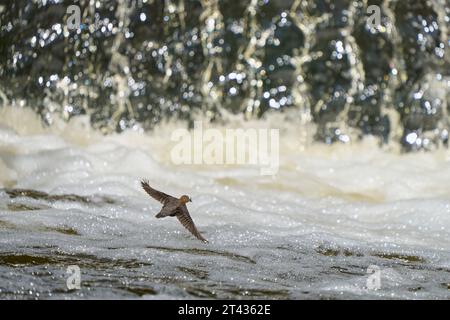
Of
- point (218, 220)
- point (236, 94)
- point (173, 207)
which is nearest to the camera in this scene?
point (173, 207)

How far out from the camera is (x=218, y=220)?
6.17 m

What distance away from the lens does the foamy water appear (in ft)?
15.1

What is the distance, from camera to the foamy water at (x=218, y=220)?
4.59m

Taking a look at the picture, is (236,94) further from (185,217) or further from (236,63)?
(185,217)

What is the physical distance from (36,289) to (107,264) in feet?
1.85

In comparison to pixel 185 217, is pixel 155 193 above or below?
above

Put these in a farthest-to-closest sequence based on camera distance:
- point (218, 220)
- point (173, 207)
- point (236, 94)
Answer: point (236, 94), point (218, 220), point (173, 207)

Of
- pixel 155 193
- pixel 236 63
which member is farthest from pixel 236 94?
pixel 155 193

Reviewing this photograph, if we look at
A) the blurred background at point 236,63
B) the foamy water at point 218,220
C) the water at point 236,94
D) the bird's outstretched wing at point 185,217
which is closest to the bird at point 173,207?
the bird's outstretched wing at point 185,217

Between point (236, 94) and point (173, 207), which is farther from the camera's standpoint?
point (236, 94)

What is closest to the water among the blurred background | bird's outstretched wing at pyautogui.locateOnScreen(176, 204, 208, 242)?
the blurred background

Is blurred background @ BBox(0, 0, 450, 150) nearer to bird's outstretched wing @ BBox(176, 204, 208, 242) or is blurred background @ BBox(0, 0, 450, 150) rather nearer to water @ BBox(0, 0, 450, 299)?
water @ BBox(0, 0, 450, 299)

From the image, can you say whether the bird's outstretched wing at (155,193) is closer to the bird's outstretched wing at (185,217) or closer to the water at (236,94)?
the bird's outstretched wing at (185,217)
